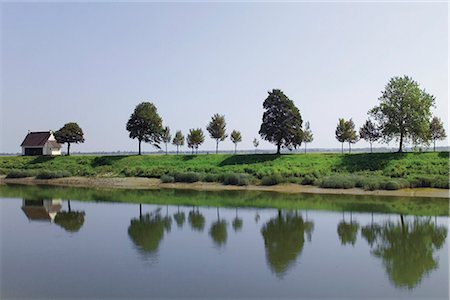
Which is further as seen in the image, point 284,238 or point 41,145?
point 41,145

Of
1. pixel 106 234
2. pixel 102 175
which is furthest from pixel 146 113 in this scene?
pixel 106 234

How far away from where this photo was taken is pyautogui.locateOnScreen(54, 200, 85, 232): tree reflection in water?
2523 cm

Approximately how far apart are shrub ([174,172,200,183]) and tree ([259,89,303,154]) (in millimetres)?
13918

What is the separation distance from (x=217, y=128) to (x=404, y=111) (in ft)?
93.7

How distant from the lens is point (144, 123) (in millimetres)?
67688

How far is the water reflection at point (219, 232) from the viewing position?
2125cm

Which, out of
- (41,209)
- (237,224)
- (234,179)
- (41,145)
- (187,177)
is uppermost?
(41,145)

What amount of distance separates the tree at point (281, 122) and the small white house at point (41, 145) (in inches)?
1486

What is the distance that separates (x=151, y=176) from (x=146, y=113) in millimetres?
17259

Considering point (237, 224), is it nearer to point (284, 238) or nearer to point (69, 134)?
point (284, 238)

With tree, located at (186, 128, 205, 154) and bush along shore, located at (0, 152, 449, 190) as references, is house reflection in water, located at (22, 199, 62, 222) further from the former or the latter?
tree, located at (186, 128, 205, 154)

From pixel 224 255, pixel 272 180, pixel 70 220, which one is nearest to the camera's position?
pixel 224 255

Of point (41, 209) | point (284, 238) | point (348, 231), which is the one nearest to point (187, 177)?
point (41, 209)

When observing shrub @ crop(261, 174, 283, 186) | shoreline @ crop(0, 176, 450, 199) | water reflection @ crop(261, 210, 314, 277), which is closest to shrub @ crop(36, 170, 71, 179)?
shoreline @ crop(0, 176, 450, 199)
